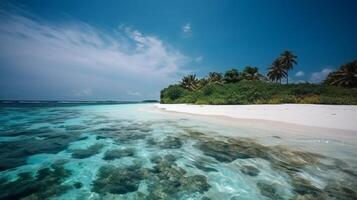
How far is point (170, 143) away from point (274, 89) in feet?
73.6

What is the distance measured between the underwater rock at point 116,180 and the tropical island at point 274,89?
775 inches

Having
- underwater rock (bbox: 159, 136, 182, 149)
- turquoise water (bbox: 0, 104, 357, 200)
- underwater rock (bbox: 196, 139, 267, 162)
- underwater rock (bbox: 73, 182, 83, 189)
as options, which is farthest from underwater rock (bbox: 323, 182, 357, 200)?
underwater rock (bbox: 73, 182, 83, 189)

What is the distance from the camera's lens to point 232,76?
44.6 meters

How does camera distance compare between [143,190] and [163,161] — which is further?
[163,161]

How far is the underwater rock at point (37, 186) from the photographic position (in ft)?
11.6

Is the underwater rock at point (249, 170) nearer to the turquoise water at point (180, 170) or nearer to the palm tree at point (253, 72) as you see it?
the turquoise water at point (180, 170)

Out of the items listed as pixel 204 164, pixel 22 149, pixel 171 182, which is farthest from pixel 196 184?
pixel 22 149

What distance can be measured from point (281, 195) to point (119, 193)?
2.98 meters

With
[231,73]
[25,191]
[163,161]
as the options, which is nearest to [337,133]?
[163,161]

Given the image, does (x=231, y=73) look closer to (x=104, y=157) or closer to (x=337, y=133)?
(x=337, y=133)

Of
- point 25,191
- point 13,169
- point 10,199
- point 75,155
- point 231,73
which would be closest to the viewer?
point 10,199

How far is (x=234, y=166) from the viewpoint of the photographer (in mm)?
5301

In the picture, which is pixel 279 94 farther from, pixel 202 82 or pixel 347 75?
pixel 202 82

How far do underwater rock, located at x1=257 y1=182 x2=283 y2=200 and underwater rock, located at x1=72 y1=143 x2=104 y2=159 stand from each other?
4.92 m
